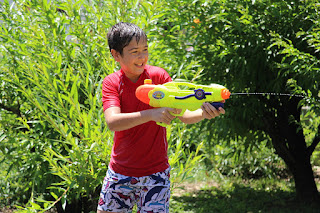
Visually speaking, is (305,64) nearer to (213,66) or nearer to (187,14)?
(213,66)

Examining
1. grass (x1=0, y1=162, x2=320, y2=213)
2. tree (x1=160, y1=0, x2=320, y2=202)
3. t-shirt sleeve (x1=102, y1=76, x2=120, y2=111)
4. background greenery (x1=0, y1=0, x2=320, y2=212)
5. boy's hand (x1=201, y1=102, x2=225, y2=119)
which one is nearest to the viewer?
boy's hand (x1=201, y1=102, x2=225, y2=119)

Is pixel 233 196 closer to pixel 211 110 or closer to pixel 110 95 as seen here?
pixel 110 95

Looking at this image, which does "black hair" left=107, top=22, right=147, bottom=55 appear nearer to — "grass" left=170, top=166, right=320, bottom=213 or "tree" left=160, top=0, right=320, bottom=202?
"tree" left=160, top=0, right=320, bottom=202

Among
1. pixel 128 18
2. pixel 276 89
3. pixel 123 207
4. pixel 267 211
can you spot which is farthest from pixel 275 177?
pixel 123 207

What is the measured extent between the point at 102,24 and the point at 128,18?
20cm

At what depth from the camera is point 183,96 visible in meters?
1.92

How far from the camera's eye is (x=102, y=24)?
10.8 feet

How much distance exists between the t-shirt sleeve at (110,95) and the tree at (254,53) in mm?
1586

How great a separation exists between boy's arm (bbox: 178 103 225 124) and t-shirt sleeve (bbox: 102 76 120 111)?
35 cm

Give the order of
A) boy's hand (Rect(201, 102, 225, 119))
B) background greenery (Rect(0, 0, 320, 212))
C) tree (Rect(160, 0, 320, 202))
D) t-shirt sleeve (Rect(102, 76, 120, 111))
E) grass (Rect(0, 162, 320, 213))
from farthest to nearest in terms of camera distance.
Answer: grass (Rect(0, 162, 320, 213))
tree (Rect(160, 0, 320, 202))
background greenery (Rect(0, 0, 320, 212))
t-shirt sleeve (Rect(102, 76, 120, 111))
boy's hand (Rect(201, 102, 225, 119))

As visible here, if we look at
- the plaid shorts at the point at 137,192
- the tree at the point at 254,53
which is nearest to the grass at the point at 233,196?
the tree at the point at 254,53

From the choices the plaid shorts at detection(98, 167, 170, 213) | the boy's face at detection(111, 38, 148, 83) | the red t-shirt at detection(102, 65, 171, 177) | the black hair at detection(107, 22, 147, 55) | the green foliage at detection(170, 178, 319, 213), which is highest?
the black hair at detection(107, 22, 147, 55)

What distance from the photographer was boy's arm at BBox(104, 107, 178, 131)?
190 cm

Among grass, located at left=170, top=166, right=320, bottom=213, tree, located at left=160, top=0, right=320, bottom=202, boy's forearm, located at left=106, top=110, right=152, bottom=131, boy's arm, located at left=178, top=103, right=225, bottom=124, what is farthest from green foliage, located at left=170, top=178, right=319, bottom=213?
boy's forearm, located at left=106, top=110, right=152, bottom=131
